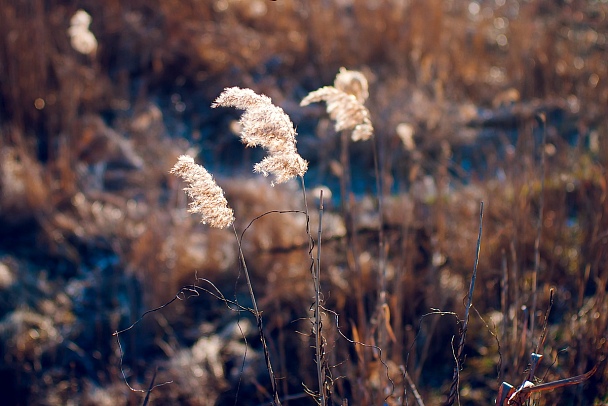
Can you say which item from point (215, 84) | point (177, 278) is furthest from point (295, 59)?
point (177, 278)

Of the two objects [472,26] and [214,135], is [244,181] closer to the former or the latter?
[214,135]

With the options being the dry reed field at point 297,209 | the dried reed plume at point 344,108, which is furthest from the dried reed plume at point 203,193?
the dried reed plume at point 344,108

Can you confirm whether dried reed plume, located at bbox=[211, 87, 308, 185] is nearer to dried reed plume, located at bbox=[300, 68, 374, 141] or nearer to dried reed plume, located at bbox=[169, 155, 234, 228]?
dried reed plume, located at bbox=[169, 155, 234, 228]

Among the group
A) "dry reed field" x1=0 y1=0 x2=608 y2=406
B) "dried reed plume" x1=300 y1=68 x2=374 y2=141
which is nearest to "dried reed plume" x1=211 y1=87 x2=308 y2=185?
"dry reed field" x1=0 y1=0 x2=608 y2=406

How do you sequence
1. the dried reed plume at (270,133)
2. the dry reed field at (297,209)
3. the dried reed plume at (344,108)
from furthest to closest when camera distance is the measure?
the dry reed field at (297,209), the dried reed plume at (344,108), the dried reed plume at (270,133)

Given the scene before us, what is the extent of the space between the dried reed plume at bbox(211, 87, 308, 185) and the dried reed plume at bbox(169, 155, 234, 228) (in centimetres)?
10

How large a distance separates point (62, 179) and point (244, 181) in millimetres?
1040

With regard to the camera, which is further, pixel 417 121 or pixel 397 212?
pixel 417 121

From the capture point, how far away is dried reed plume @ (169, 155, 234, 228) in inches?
46.5

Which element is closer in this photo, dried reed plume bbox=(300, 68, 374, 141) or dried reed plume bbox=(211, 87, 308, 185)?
dried reed plume bbox=(211, 87, 308, 185)

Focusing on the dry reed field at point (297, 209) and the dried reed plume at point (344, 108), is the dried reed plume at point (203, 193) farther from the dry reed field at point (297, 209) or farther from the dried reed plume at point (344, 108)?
the dried reed plume at point (344, 108)

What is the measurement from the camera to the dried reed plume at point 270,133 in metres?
1.16

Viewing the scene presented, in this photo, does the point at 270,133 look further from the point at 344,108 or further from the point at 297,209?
the point at 297,209

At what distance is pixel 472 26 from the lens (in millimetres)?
6023
